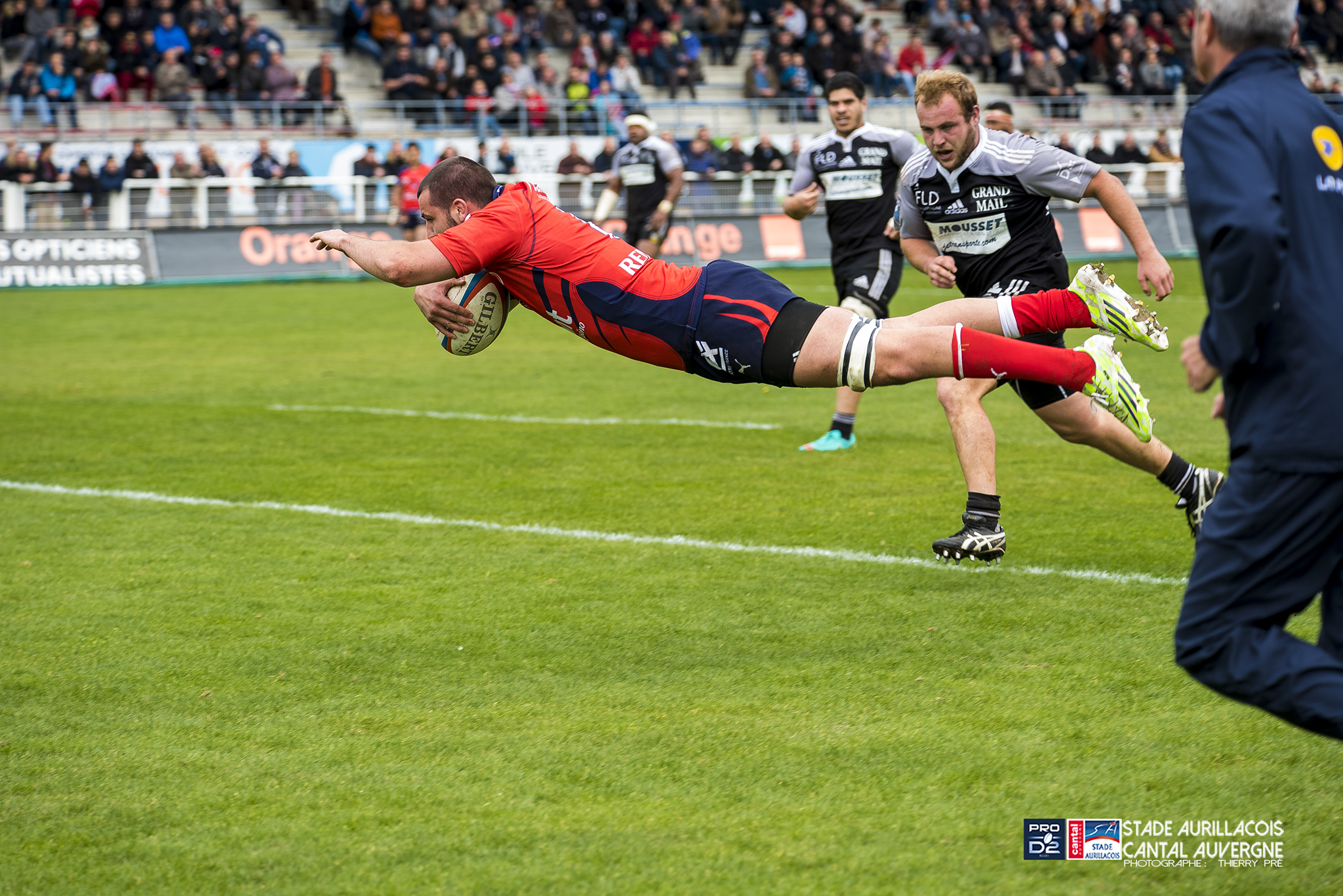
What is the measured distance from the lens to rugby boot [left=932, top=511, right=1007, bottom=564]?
6168 millimetres

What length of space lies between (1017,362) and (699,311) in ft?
4.04

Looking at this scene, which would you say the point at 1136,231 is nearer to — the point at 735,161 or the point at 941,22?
the point at 735,161

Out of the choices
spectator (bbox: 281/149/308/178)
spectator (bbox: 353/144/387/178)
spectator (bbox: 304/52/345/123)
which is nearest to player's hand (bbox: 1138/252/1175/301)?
spectator (bbox: 353/144/387/178)

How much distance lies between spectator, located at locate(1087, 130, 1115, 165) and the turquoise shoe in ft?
78.3

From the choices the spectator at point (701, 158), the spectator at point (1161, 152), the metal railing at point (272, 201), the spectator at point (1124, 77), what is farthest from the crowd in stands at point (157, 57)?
the spectator at point (1124, 77)

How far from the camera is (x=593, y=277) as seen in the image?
5.39 meters

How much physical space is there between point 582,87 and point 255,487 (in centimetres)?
2470

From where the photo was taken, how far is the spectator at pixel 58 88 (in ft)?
89.8

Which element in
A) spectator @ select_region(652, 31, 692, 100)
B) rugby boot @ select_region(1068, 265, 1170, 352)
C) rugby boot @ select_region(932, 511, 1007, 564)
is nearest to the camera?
rugby boot @ select_region(1068, 265, 1170, 352)

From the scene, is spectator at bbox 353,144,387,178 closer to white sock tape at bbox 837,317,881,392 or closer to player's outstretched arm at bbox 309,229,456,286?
player's outstretched arm at bbox 309,229,456,286

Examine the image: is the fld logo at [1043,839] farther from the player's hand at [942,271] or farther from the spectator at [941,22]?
the spectator at [941,22]

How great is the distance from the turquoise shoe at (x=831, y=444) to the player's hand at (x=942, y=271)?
3172 mm

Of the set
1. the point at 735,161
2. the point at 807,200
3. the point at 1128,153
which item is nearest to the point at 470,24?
the point at 735,161

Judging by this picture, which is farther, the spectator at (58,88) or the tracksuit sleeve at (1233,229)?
the spectator at (58,88)
